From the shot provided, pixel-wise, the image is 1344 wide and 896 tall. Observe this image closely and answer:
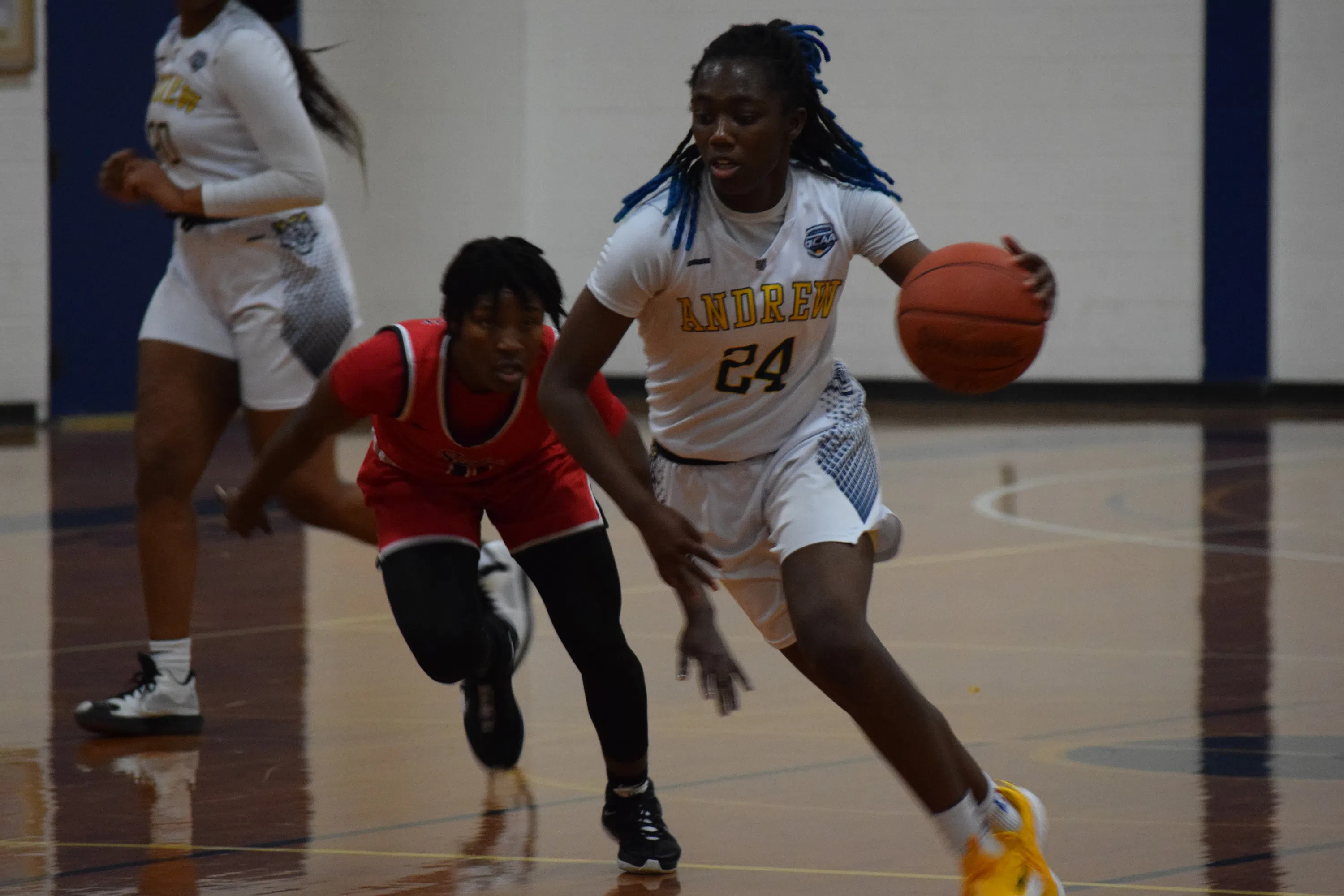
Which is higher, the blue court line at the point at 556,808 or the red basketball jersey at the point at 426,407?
the red basketball jersey at the point at 426,407

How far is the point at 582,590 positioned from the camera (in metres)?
3.92

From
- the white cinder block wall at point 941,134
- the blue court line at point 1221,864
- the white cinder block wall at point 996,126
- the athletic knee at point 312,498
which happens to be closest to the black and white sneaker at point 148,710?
the athletic knee at point 312,498

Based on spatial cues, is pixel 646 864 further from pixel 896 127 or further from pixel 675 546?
pixel 896 127

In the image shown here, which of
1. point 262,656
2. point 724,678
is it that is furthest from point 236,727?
point 724,678

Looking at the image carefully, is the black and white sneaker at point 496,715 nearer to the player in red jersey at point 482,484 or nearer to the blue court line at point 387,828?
the player in red jersey at point 482,484

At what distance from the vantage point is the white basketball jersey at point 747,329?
351cm

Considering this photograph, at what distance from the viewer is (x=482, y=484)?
410 centimetres

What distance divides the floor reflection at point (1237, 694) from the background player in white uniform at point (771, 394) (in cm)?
43

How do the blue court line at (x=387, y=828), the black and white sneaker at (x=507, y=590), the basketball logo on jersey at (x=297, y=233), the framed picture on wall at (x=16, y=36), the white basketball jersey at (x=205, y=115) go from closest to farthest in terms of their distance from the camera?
the blue court line at (x=387, y=828), the black and white sneaker at (x=507, y=590), the white basketball jersey at (x=205, y=115), the basketball logo on jersey at (x=297, y=233), the framed picture on wall at (x=16, y=36)

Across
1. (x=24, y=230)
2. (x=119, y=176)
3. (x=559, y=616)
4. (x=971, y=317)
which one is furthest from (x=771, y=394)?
(x=24, y=230)

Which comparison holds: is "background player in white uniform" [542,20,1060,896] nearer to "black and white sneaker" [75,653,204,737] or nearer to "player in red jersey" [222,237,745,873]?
"player in red jersey" [222,237,745,873]

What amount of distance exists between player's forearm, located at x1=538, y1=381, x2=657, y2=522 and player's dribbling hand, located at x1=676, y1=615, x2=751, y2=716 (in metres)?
0.22

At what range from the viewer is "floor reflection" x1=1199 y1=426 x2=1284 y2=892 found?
12.0ft

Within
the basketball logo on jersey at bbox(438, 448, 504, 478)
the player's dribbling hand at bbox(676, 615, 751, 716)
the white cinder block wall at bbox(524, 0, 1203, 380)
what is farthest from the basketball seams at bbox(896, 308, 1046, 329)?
the white cinder block wall at bbox(524, 0, 1203, 380)
